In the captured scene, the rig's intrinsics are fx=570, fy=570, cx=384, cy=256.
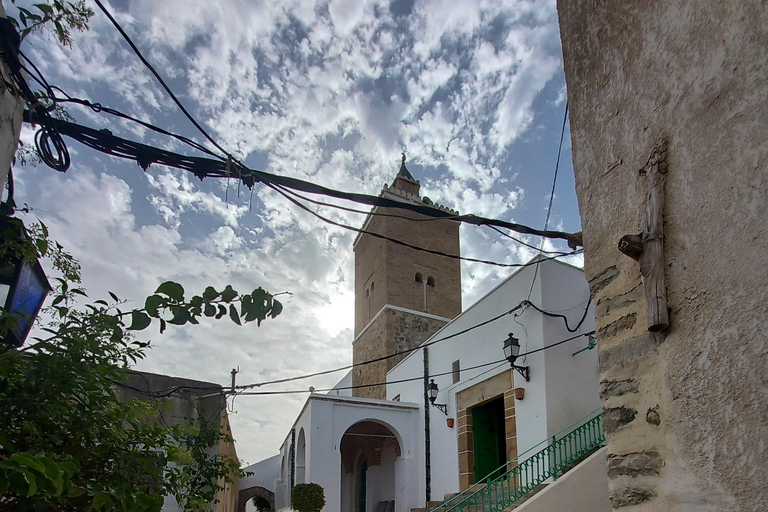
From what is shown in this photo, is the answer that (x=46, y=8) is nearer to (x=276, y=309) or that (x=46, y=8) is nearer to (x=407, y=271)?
(x=276, y=309)

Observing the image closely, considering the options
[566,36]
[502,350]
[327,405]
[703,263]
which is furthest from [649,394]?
[327,405]

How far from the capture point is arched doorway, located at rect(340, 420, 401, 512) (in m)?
15.0

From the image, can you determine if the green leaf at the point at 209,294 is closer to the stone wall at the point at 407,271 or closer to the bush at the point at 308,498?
the bush at the point at 308,498

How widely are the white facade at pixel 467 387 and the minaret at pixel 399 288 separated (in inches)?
91.2

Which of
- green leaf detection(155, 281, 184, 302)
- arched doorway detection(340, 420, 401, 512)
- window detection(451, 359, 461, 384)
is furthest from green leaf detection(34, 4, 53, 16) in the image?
arched doorway detection(340, 420, 401, 512)

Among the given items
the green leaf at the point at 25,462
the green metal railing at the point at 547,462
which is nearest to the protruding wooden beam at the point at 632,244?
the green leaf at the point at 25,462

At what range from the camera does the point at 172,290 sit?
190cm

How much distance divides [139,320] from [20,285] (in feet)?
2.94

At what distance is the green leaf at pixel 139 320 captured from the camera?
73.6 inches

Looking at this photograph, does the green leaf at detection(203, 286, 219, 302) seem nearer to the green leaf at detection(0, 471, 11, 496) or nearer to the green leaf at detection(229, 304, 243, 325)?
the green leaf at detection(229, 304, 243, 325)

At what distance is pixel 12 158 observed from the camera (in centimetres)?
267

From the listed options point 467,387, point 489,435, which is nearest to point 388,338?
point 467,387

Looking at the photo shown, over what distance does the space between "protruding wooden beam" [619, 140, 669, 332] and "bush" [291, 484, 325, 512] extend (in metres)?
9.64

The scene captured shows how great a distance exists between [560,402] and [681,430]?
635 centimetres
